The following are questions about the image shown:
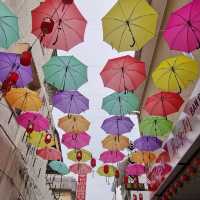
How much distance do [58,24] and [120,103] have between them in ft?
8.58

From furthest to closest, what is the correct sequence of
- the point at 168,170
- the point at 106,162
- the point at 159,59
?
the point at 159,59 < the point at 106,162 < the point at 168,170

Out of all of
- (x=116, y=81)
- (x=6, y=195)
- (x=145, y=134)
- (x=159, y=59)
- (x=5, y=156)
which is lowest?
(x=6, y=195)

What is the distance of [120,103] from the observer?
7.46 metres

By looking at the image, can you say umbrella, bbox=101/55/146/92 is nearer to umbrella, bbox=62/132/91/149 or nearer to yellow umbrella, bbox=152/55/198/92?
yellow umbrella, bbox=152/55/198/92

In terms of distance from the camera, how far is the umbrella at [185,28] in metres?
5.44

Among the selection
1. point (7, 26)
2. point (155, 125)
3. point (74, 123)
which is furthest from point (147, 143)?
point (7, 26)

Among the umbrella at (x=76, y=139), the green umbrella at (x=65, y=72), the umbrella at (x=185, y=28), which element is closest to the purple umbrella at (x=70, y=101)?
the green umbrella at (x=65, y=72)

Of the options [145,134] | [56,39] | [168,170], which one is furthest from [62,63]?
[168,170]

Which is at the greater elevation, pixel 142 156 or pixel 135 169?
pixel 142 156

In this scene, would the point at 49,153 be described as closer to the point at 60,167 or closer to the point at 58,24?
the point at 60,167

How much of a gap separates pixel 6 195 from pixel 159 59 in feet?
22.6

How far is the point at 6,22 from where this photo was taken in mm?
5887

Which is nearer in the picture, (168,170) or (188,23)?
(188,23)

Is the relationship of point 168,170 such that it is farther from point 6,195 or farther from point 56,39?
point 6,195
